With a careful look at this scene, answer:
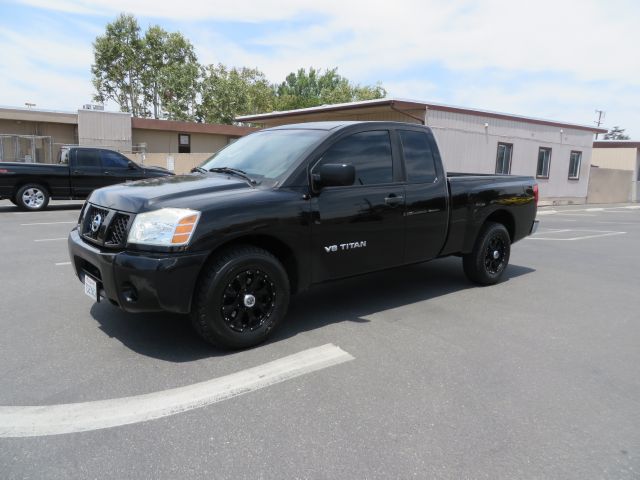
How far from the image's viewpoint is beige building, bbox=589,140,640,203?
2674 cm

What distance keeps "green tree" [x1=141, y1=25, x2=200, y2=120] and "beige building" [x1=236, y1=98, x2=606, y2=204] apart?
104 ft

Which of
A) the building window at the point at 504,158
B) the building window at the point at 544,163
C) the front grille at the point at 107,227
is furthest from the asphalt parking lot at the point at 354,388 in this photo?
the building window at the point at 544,163

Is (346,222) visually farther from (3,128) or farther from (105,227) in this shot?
(3,128)

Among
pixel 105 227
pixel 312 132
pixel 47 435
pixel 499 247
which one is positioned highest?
pixel 312 132

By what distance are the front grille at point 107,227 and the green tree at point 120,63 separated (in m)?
55.6

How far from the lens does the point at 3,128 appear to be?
25953mm

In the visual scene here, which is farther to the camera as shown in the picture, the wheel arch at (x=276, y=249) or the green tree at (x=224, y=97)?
the green tree at (x=224, y=97)

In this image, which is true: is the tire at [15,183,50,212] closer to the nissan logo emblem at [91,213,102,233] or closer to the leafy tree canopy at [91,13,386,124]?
the nissan logo emblem at [91,213,102,233]

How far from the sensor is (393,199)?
4.64 m

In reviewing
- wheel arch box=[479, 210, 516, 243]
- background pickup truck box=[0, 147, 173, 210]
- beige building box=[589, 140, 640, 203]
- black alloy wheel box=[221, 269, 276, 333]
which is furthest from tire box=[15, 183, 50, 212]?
beige building box=[589, 140, 640, 203]

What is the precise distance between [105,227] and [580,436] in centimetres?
351

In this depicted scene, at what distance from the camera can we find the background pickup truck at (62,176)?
12.5 metres

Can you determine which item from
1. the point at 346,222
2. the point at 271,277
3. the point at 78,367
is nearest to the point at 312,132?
the point at 346,222

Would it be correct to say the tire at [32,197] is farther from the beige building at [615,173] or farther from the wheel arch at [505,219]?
the beige building at [615,173]
